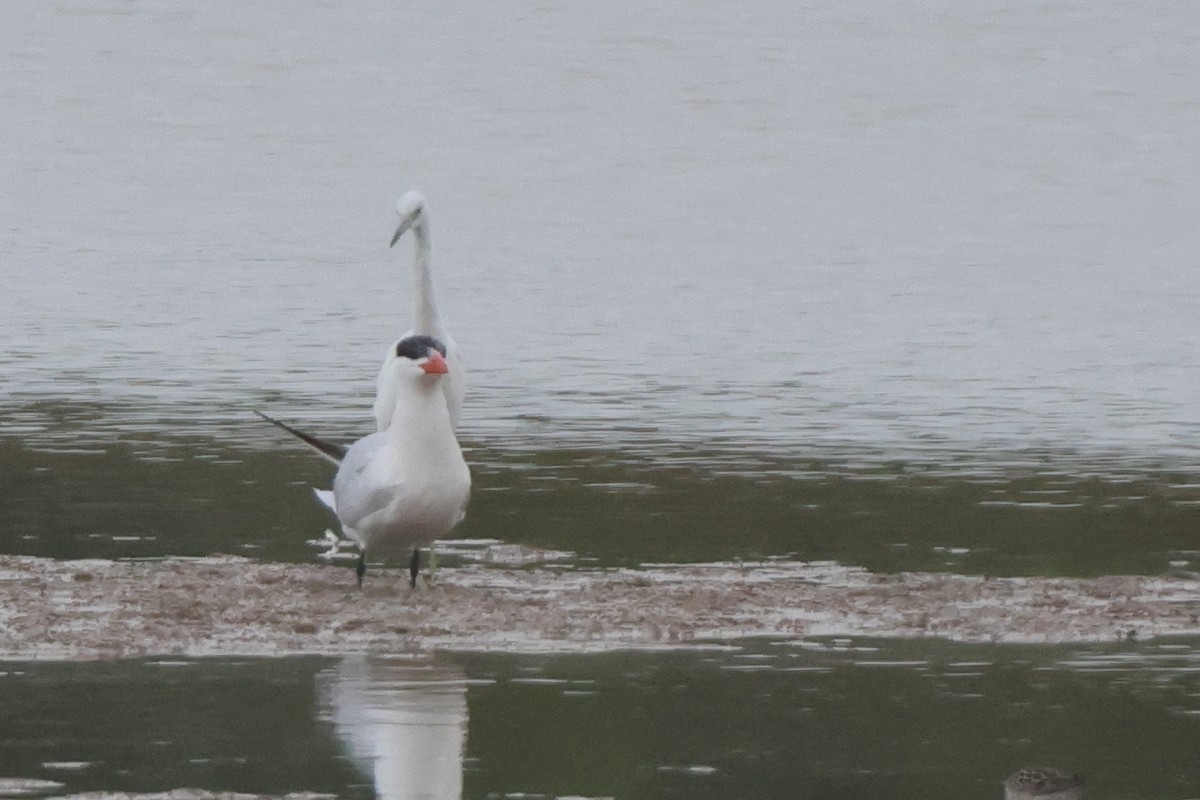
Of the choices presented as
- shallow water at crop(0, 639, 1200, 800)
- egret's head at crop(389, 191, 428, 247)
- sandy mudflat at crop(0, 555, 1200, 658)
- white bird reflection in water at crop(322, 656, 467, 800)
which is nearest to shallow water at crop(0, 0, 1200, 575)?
sandy mudflat at crop(0, 555, 1200, 658)

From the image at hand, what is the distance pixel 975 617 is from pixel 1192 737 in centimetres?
221

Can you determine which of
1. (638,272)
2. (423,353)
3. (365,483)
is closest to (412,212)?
(423,353)

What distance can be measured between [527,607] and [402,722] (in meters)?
2.30

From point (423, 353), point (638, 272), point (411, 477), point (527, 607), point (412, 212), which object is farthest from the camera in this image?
point (638, 272)

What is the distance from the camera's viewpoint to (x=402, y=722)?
9016 millimetres

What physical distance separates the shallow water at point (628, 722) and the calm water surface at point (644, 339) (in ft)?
0.09

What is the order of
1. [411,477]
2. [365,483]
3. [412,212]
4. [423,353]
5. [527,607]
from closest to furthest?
[527,607] < [411,477] < [365,483] < [423,353] < [412,212]

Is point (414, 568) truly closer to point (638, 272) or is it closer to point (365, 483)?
point (365, 483)

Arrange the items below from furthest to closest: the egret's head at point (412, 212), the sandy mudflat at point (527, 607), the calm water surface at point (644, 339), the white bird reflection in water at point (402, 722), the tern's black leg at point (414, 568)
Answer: the egret's head at point (412, 212) → the tern's black leg at point (414, 568) → the sandy mudflat at point (527, 607) → the calm water surface at point (644, 339) → the white bird reflection in water at point (402, 722)

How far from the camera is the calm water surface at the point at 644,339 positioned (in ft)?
29.8

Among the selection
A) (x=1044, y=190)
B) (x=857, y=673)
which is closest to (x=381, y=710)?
(x=857, y=673)

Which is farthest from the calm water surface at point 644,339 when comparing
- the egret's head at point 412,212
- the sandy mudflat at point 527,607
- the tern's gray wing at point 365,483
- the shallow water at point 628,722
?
the egret's head at point 412,212

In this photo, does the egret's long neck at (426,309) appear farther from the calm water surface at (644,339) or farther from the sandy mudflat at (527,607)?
the sandy mudflat at (527,607)

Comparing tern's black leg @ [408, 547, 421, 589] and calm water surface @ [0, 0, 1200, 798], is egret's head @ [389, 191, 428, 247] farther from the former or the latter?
tern's black leg @ [408, 547, 421, 589]
